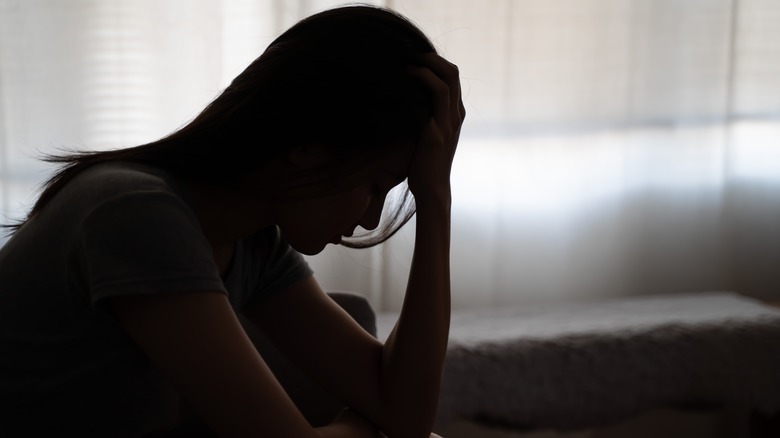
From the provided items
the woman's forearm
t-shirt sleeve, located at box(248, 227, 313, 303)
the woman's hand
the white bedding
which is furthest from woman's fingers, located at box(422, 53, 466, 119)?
the white bedding

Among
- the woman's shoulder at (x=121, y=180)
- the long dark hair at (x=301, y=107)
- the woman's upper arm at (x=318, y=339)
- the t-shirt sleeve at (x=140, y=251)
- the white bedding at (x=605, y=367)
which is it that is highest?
the long dark hair at (x=301, y=107)

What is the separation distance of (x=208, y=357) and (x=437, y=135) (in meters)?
0.38

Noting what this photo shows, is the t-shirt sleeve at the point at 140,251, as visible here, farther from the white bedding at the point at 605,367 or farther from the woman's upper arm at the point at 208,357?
the white bedding at the point at 605,367

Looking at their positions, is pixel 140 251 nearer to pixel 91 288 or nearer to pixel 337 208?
pixel 91 288

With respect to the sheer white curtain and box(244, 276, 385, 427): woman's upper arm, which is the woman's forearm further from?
the sheer white curtain

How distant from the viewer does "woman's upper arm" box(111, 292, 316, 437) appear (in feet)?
2.63

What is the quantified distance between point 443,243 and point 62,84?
1480 millimetres

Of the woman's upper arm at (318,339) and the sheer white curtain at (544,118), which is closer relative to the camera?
the woman's upper arm at (318,339)

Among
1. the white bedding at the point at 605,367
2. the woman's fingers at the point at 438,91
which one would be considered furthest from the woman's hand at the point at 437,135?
the white bedding at the point at 605,367

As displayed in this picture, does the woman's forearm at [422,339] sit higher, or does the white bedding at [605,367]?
the woman's forearm at [422,339]

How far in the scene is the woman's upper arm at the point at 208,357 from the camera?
801mm

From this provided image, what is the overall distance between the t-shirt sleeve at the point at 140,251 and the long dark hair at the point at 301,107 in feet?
0.33

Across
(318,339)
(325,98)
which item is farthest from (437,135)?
(318,339)

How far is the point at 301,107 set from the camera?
889mm
